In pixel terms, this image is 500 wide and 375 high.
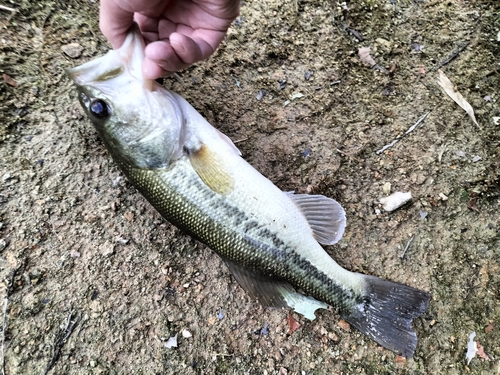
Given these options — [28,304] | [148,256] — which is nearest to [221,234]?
[148,256]

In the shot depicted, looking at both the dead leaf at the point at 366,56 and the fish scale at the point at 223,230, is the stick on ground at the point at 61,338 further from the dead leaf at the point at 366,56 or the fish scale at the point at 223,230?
the dead leaf at the point at 366,56

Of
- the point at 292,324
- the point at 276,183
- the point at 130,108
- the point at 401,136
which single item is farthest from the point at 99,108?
the point at 401,136

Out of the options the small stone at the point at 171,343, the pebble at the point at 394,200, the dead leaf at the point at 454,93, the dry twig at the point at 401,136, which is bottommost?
the small stone at the point at 171,343

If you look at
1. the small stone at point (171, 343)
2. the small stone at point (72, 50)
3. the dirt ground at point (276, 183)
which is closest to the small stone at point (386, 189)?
the dirt ground at point (276, 183)

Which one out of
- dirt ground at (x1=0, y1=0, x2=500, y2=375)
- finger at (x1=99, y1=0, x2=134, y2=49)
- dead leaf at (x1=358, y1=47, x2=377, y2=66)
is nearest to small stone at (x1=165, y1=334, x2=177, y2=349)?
dirt ground at (x1=0, y1=0, x2=500, y2=375)

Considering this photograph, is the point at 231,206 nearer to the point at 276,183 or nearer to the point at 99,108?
the point at 276,183

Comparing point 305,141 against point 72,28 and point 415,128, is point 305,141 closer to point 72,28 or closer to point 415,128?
point 415,128

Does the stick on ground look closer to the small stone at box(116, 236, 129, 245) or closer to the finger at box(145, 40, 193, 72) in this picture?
the small stone at box(116, 236, 129, 245)

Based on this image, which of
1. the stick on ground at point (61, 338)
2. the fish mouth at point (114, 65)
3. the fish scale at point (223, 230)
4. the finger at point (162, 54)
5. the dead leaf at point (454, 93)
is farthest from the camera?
the dead leaf at point (454, 93)
